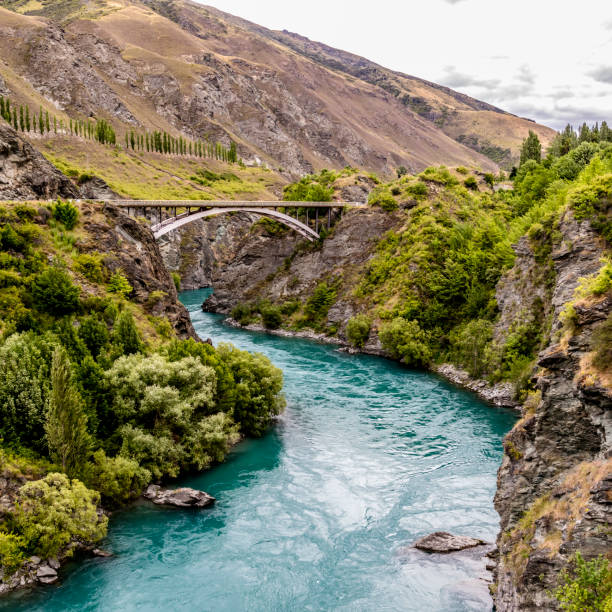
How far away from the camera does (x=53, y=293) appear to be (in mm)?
27984

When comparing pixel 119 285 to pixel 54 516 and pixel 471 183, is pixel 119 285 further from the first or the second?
pixel 471 183

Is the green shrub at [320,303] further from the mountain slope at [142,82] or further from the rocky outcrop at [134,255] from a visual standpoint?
the mountain slope at [142,82]

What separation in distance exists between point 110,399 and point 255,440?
8782mm

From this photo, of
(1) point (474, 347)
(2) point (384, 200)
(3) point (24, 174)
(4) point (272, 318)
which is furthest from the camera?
(2) point (384, 200)

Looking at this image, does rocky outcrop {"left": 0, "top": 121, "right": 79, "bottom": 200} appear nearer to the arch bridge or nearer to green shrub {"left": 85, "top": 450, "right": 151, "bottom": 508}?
the arch bridge

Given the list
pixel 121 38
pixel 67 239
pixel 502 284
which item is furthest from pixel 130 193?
pixel 121 38

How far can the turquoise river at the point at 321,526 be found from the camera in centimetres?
1772

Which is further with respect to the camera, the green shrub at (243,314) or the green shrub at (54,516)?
the green shrub at (243,314)

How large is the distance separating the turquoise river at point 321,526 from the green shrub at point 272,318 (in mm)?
25234

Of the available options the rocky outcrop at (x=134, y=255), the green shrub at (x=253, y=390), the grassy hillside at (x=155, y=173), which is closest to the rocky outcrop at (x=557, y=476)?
the green shrub at (x=253, y=390)

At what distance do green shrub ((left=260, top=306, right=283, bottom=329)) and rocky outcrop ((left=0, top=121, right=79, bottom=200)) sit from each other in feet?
84.7

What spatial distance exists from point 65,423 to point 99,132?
97.7m

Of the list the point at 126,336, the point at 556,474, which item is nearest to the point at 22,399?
the point at 126,336

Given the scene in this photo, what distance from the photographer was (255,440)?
29891mm
